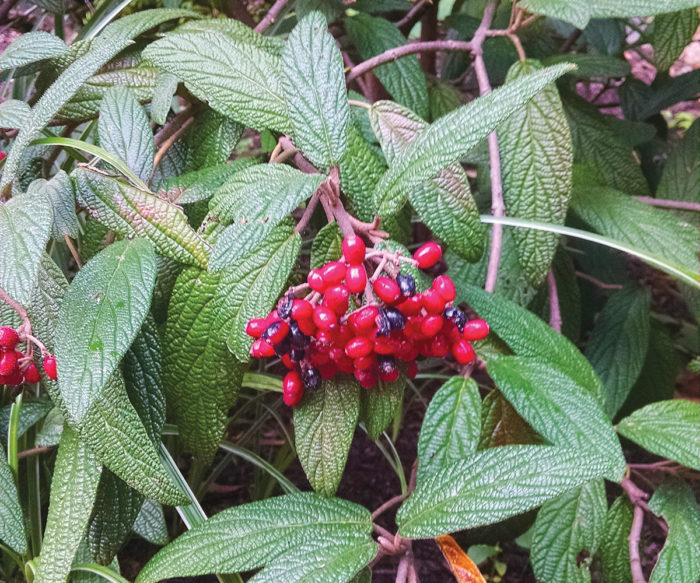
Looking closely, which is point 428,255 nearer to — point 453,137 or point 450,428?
point 453,137

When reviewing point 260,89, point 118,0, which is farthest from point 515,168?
point 118,0

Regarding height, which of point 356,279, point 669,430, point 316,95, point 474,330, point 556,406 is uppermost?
point 316,95

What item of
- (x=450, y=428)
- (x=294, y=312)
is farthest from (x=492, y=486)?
(x=294, y=312)

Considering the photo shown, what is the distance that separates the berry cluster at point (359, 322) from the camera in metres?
0.48

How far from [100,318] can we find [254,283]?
0.14 m

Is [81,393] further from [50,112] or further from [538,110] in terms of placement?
[538,110]

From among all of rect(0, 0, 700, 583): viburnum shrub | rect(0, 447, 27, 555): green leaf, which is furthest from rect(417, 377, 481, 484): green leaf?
rect(0, 447, 27, 555): green leaf

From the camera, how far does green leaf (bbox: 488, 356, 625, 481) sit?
599mm

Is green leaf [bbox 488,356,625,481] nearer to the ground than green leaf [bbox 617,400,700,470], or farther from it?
farther from it

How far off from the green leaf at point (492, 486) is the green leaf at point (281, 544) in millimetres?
56

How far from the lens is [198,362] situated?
60 cm

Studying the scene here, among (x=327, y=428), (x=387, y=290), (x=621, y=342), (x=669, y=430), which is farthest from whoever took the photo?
(x=621, y=342)

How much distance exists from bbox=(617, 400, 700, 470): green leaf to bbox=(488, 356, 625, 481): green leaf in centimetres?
13

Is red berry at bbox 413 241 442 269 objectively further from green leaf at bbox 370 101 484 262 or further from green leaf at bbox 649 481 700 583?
green leaf at bbox 649 481 700 583
